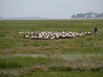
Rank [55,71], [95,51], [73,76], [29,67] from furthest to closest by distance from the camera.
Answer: [95,51] < [29,67] < [55,71] < [73,76]

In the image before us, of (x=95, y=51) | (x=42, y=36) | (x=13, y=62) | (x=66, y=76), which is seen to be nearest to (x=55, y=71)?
(x=66, y=76)

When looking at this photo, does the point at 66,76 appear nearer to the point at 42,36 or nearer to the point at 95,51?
the point at 95,51

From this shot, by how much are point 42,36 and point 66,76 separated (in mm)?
31661

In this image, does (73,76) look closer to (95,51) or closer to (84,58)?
(84,58)

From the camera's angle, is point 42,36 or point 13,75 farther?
point 42,36

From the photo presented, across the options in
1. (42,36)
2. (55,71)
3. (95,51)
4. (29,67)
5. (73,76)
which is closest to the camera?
(73,76)

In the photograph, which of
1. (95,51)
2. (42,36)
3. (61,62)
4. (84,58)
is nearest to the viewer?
(61,62)

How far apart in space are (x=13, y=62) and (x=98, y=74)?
9.37 m

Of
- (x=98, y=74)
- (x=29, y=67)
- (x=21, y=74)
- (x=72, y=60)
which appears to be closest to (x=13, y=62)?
(x=29, y=67)

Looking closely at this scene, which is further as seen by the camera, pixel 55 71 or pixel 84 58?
pixel 84 58

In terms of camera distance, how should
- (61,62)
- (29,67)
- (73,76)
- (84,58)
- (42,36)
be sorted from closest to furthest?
(73,76), (29,67), (61,62), (84,58), (42,36)

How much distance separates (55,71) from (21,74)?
10.3 ft

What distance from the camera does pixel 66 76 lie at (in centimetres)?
1747

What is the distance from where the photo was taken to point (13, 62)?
22750mm
